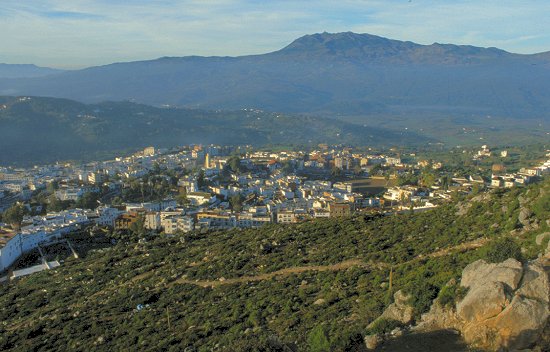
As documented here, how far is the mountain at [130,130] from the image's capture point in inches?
2844

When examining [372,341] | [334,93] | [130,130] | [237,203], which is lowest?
[130,130]

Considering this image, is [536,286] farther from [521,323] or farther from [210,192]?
[210,192]

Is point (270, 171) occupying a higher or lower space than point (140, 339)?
lower

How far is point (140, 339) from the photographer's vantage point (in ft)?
38.7

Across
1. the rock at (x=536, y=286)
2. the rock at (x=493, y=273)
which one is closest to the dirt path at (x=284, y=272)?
the rock at (x=493, y=273)

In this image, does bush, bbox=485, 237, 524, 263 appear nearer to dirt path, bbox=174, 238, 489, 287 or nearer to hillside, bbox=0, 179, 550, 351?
hillside, bbox=0, 179, 550, 351

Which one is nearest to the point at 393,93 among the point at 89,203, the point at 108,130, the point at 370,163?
the point at 108,130

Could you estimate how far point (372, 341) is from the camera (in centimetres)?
753

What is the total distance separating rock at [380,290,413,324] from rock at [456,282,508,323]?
1125mm

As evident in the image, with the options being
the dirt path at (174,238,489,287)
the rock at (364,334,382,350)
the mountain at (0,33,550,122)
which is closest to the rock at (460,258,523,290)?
the rock at (364,334,382,350)

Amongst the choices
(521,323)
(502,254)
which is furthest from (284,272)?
(521,323)

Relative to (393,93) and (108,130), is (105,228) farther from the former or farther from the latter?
(393,93)

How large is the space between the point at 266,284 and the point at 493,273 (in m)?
7.17

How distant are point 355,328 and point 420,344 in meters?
1.50
